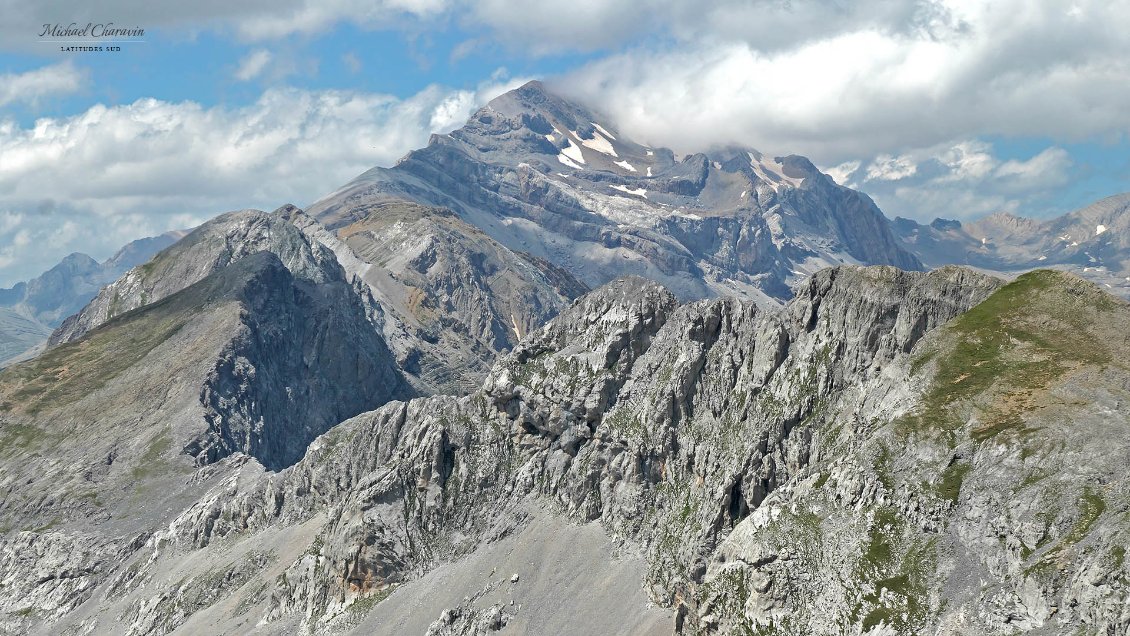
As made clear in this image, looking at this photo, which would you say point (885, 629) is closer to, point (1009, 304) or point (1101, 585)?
point (1101, 585)

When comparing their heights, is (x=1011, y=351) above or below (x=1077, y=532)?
above

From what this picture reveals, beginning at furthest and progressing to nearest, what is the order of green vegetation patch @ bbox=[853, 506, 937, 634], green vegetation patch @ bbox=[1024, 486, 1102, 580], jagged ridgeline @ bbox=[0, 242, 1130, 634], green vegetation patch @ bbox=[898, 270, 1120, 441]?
green vegetation patch @ bbox=[898, 270, 1120, 441]
green vegetation patch @ bbox=[853, 506, 937, 634]
jagged ridgeline @ bbox=[0, 242, 1130, 634]
green vegetation patch @ bbox=[1024, 486, 1102, 580]

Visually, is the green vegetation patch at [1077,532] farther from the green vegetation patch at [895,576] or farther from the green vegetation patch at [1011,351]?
the green vegetation patch at [1011,351]

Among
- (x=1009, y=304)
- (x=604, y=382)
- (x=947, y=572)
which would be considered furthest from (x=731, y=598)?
(x=604, y=382)

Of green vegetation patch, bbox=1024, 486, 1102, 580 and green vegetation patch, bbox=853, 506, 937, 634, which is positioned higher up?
green vegetation patch, bbox=1024, 486, 1102, 580

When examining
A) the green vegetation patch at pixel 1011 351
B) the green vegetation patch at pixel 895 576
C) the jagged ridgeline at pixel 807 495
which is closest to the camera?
the jagged ridgeline at pixel 807 495

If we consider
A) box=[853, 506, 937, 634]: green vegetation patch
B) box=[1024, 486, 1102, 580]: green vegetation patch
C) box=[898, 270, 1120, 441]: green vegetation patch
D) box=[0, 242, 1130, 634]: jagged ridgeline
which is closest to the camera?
box=[1024, 486, 1102, 580]: green vegetation patch

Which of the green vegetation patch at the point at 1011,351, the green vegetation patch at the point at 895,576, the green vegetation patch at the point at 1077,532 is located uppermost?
the green vegetation patch at the point at 1011,351

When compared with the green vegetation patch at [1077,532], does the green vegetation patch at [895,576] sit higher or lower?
lower

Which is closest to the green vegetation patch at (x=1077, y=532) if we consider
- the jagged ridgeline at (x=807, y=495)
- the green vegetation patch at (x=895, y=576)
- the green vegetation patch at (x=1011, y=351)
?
the jagged ridgeline at (x=807, y=495)

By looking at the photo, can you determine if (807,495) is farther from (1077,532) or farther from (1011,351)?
(1077,532)

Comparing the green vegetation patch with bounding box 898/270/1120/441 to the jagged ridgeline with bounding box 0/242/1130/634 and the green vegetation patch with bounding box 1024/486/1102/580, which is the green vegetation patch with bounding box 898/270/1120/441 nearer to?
the jagged ridgeline with bounding box 0/242/1130/634

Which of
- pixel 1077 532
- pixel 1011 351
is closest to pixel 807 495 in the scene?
pixel 1011 351

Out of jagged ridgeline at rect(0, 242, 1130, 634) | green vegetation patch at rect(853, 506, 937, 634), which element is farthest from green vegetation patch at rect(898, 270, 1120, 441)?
green vegetation patch at rect(853, 506, 937, 634)
